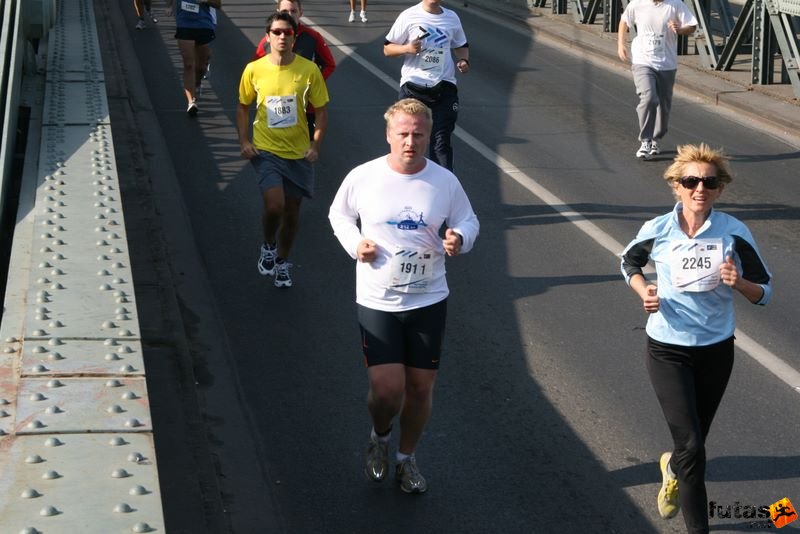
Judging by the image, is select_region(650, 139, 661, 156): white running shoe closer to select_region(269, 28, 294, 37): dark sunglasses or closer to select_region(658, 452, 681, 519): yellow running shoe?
select_region(269, 28, 294, 37): dark sunglasses

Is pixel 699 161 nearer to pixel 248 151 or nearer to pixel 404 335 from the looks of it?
pixel 404 335

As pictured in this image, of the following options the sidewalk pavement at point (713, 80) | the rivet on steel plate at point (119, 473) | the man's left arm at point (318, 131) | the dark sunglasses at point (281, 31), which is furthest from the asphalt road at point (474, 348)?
the dark sunglasses at point (281, 31)

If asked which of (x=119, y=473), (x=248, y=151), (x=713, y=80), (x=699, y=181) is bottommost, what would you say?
(x=713, y=80)

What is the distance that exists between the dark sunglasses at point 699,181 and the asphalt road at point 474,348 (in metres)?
1.52

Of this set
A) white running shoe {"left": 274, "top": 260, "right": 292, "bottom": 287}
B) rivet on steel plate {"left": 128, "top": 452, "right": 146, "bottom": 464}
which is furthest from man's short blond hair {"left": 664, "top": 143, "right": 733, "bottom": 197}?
white running shoe {"left": 274, "top": 260, "right": 292, "bottom": 287}

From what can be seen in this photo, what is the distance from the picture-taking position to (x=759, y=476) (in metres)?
6.20

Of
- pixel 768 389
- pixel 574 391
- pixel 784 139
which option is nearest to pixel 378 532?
pixel 574 391

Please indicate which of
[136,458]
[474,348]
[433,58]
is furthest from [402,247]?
[433,58]

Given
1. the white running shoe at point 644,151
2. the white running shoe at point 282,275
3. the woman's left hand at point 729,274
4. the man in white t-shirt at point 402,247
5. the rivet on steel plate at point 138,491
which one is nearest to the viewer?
the rivet on steel plate at point 138,491

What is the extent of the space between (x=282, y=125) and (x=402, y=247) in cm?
326

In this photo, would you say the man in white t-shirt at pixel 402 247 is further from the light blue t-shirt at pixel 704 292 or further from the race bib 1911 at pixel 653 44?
the race bib 1911 at pixel 653 44

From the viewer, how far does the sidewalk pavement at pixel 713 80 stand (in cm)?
1513

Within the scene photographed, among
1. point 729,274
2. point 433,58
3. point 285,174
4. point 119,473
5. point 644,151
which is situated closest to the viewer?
point 119,473

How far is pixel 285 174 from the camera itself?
8.88m
